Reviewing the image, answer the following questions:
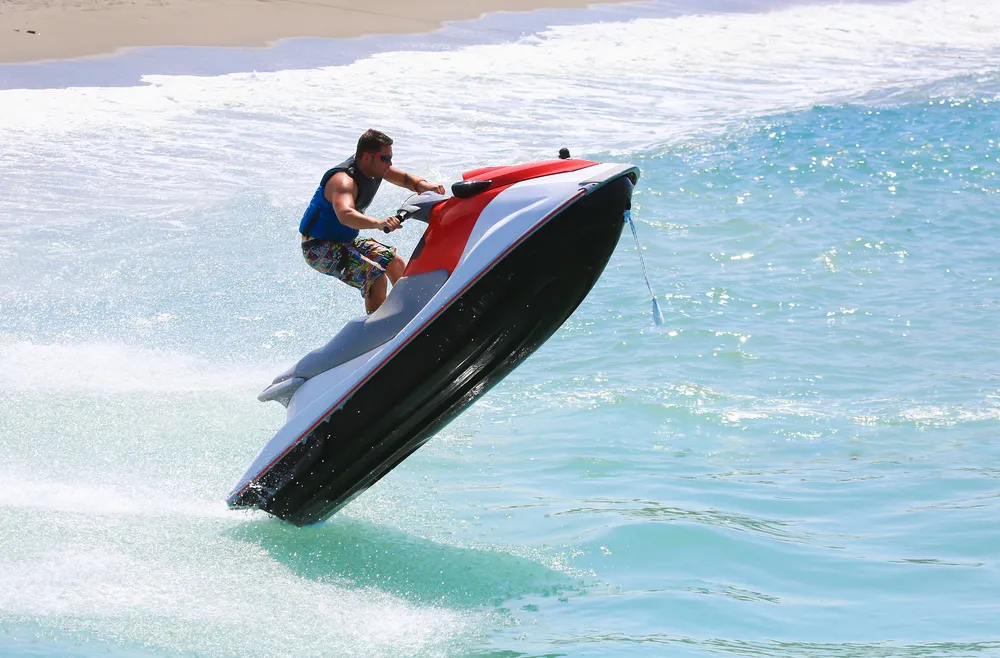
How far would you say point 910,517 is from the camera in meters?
5.40

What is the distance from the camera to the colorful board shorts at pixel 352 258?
17.0 ft

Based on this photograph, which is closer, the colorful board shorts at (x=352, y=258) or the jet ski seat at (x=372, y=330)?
the jet ski seat at (x=372, y=330)

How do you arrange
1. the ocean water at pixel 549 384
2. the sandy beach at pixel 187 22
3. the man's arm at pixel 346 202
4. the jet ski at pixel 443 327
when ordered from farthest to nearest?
the sandy beach at pixel 187 22
the man's arm at pixel 346 202
the jet ski at pixel 443 327
the ocean water at pixel 549 384

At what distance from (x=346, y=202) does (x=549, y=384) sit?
2762 millimetres

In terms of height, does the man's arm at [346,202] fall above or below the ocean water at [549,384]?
above

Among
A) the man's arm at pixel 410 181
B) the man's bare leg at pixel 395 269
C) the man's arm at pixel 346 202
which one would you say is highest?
the man's arm at pixel 410 181

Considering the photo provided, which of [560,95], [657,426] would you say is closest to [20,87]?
[560,95]

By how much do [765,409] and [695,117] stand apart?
25.1 feet

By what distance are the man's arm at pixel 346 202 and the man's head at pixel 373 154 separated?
0.29 ft

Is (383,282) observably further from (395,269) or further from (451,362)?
(451,362)

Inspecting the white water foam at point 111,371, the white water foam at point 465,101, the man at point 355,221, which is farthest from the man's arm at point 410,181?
the white water foam at point 465,101

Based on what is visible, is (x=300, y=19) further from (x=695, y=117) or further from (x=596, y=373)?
(x=596, y=373)

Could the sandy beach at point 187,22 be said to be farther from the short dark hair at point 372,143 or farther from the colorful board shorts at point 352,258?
the short dark hair at point 372,143

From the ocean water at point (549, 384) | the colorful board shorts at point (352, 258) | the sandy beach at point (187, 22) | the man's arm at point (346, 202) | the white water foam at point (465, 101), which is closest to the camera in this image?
the ocean water at point (549, 384)
